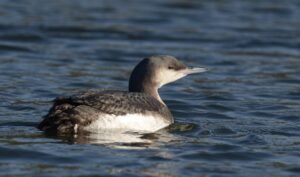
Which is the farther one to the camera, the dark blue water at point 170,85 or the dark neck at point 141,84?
the dark neck at point 141,84

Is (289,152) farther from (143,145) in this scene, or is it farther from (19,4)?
(19,4)

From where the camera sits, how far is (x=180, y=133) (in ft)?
36.7

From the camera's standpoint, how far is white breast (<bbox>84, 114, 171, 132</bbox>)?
10.5 m

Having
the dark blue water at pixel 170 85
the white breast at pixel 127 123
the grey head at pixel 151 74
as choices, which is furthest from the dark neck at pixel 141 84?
the white breast at pixel 127 123

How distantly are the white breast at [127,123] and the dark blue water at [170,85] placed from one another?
118 millimetres

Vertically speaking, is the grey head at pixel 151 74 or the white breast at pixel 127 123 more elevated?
the grey head at pixel 151 74

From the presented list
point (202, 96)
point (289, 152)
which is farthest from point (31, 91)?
point (289, 152)

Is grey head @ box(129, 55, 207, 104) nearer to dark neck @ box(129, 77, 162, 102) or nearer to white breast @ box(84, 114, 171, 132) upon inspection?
dark neck @ box(129, 77, 162, 102)

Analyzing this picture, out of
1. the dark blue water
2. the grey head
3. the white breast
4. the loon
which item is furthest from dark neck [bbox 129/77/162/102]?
the white breast

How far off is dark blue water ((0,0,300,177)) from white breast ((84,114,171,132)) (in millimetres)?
118

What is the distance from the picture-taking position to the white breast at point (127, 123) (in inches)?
414

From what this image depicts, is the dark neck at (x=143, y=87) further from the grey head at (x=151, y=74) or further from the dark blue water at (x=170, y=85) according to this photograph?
the dark blue water at (x=170, y=85)

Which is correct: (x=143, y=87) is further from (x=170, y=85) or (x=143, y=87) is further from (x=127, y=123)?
(x=170, y=85)

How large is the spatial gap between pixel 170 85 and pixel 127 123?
14.2ft
